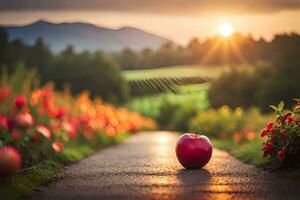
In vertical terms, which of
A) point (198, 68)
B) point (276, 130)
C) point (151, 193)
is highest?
point (198, 68)

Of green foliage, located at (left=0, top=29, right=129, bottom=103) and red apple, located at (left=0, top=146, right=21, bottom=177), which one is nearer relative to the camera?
red apple, located at (left=0, top=146, right=21, bottom=177)

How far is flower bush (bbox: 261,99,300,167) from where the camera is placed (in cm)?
861

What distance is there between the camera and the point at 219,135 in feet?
67.7

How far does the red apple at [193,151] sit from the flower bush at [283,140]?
Answer: 77 cm

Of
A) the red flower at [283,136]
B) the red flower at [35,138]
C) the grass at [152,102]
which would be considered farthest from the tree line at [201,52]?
the grass at [152,102]

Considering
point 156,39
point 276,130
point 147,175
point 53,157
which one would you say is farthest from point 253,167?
point 156,39

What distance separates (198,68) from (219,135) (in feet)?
11.7

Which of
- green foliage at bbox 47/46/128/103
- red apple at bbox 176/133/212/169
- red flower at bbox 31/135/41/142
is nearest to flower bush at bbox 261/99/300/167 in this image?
red apple at bbox 176/133/212/169

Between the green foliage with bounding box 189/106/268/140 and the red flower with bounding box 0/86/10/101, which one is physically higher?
the red flower with bounding box 0/86/10/101

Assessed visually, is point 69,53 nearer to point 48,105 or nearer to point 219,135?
point 219,135

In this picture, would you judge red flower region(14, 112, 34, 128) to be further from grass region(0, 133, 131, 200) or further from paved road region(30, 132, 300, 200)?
paved road region(30, 132, 300, 200)

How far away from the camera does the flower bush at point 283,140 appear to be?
28.2 ft

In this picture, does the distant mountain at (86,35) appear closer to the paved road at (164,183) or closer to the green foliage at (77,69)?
the paved road at (164,183)

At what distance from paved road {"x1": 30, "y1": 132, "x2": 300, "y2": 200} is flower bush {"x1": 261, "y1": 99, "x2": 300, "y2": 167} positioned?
282 millimetres
